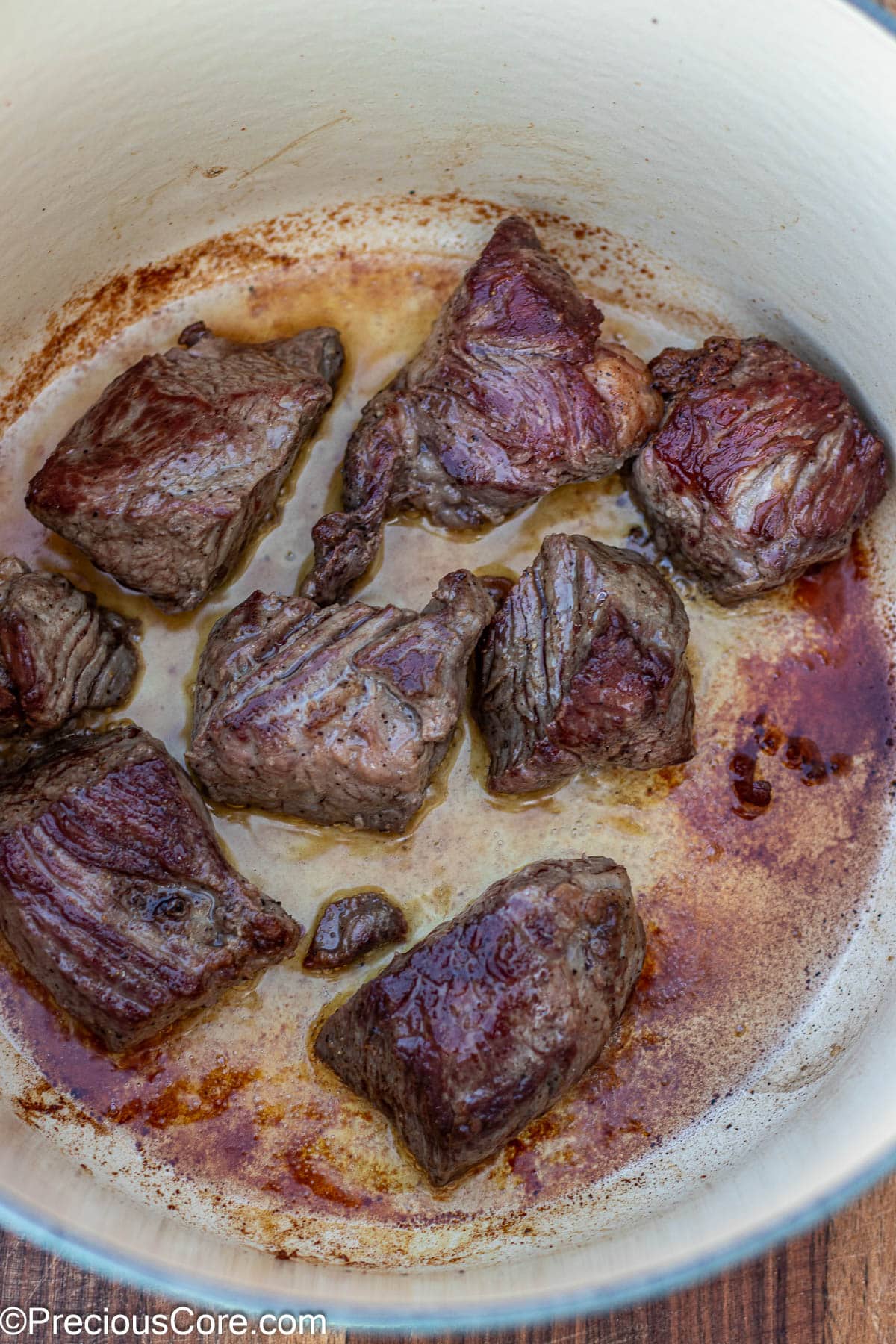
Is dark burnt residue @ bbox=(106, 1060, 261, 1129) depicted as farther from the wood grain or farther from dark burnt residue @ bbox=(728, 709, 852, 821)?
dark burnt residue @ bbox=(728, 709, 852, 821)

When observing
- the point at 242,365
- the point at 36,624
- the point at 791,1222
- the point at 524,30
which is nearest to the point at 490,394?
the point at 242,365

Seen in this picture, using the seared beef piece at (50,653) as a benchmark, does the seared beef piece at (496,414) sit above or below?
above

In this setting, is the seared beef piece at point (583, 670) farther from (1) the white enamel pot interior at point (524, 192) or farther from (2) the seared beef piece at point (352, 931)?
Result: (1) the white enamel pot interior at point (524, 192)

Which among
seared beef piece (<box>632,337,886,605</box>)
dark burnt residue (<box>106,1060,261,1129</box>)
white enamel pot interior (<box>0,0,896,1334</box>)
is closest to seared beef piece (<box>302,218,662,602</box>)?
seared beef piece (<box>632,337,886,605</box>)

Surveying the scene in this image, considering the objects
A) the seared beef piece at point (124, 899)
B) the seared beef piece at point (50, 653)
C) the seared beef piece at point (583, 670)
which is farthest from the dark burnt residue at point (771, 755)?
the seared beef piece at point (50, 653)

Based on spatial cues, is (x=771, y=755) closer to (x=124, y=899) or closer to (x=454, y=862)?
(x=454, y=862)

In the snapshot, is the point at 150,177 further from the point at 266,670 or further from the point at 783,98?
the point at 783,98
